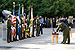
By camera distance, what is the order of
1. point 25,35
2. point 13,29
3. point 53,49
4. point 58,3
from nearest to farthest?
point 53,49 < point 13,29 < point 25,35 < point 58,3

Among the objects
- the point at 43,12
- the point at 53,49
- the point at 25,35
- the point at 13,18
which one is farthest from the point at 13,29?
the point at 43,12

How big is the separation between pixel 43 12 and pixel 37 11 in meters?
1.29

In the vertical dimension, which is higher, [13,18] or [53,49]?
[13,18]

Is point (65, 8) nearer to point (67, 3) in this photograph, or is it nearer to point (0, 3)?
point (67, 3)

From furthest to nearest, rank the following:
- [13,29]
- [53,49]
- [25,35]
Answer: [25,35]
[13,29]
[53,49]

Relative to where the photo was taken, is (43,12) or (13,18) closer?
(13,18)

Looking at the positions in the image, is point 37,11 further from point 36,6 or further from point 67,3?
point 67,3

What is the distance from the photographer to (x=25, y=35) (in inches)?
928

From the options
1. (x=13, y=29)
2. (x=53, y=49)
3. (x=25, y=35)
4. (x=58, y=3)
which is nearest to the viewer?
(x=53, y=49)

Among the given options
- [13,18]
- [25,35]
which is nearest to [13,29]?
[13,18]

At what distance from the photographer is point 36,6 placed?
53.0 metres

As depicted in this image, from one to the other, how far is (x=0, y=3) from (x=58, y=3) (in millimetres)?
10714

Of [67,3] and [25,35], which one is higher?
[67,3]

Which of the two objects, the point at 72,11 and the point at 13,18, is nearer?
the point at 13,18
